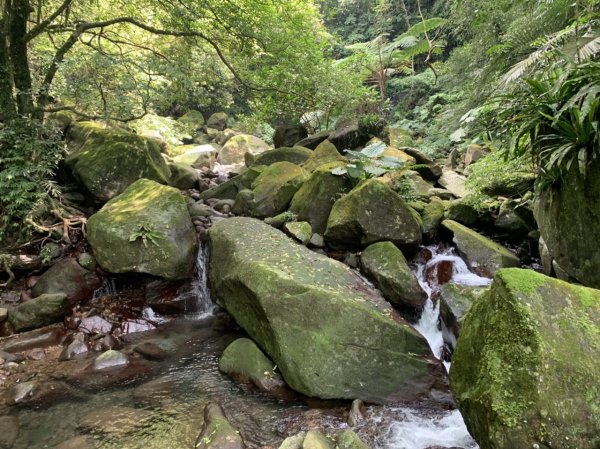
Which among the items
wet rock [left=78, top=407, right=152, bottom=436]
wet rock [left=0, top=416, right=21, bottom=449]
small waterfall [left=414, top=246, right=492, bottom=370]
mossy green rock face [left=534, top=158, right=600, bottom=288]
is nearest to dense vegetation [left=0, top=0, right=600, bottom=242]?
mossy green rock face [left=534, top=158, right=600, bottom=288]

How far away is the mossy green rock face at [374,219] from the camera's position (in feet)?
21.4

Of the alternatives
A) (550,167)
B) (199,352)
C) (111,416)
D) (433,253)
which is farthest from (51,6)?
(550,167)

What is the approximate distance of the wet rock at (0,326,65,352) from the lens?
5.61m

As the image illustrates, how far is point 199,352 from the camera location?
223 inches

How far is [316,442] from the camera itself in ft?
10.9

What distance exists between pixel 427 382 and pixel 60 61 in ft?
25.6

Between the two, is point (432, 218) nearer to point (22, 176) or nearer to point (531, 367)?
point (531, 367)

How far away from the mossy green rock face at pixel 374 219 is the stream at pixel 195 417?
194 centimetres

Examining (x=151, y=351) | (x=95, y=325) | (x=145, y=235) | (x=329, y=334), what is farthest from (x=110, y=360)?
(x=329, y=334)

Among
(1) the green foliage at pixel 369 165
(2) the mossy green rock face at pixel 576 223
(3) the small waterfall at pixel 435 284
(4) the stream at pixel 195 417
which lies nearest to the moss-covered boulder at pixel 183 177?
(1) the green foliage at pixel 369 165

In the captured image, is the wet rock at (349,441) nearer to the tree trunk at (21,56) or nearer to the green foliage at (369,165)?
the green foliage at (369,165)

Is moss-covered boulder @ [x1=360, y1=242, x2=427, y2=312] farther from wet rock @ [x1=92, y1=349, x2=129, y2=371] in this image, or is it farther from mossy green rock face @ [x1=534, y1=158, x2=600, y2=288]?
wet rock @ [x1=92, y1=349, x2=129, y2=371]

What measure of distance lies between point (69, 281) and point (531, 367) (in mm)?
6676

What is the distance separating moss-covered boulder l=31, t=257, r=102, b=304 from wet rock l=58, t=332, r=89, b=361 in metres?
0.88
